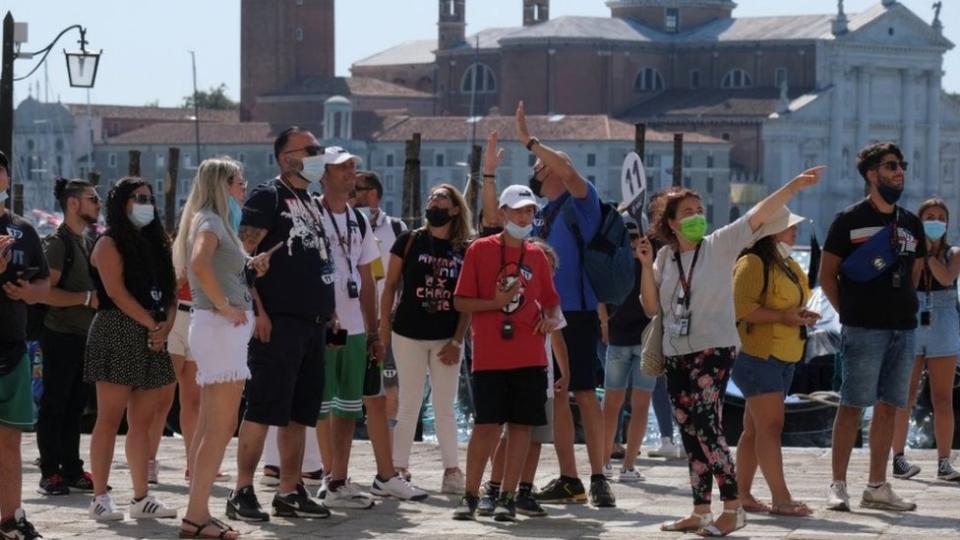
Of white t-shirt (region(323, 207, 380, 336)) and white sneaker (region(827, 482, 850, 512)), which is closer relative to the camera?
white sneaker (region(827, 482, 850, 512))

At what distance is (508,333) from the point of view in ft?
27.2

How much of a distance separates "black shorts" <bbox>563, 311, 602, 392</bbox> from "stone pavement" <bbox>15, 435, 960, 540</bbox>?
20.2 inches

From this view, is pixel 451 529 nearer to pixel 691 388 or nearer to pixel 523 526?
pixel 523 526

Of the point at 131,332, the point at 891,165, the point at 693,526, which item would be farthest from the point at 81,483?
the point at 891,165

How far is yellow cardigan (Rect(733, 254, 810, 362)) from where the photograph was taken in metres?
8.48

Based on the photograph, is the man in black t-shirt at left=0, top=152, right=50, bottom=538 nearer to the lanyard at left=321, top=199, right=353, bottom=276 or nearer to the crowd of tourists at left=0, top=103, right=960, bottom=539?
the crowd of tourists at left=0, top=103, right=960, bottom=539

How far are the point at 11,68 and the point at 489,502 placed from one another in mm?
9108

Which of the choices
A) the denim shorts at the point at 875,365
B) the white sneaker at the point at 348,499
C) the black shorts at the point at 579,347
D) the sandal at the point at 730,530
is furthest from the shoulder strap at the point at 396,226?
the sandal at the point at 730,530

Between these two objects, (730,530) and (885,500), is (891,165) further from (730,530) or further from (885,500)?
(730,530)

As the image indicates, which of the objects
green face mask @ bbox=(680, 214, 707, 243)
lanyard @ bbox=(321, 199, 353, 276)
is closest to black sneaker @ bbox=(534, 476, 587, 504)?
lanyard @ bbox=(321, 199, 353, 276)

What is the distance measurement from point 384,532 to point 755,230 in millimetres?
1781

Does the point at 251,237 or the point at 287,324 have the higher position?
the point at 251,237

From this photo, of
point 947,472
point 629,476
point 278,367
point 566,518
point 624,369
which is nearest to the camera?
point 278,367

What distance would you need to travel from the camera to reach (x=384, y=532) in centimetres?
814
